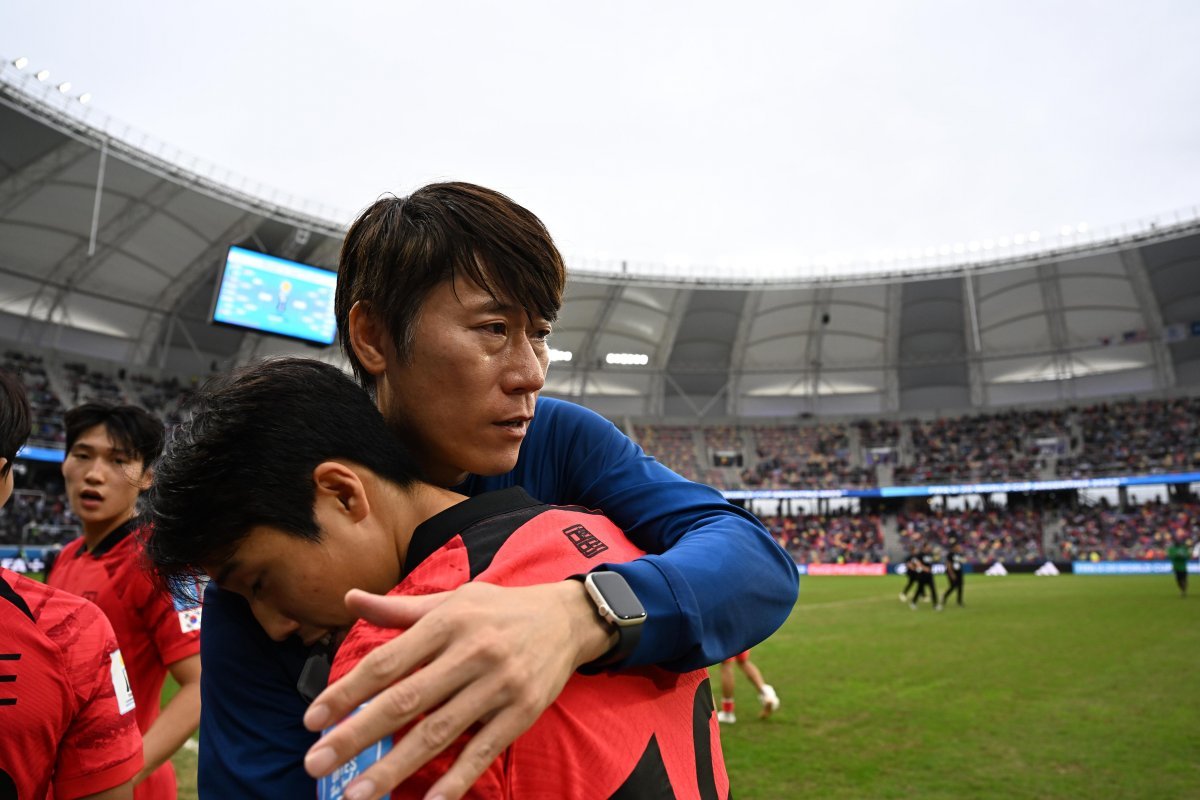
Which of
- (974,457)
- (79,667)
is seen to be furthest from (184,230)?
(974,457)

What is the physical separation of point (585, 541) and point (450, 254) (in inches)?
27.0

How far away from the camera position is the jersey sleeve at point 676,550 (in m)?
1.21

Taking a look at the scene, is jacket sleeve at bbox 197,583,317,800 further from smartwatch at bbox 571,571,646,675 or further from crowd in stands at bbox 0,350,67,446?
crowd in stands at bbox 0,350,67,446

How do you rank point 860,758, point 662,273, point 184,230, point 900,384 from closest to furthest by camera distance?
1. point 860,758
2. point 184,230
3. point 662,273
4. point 900,384

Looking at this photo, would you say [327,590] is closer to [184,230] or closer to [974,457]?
[184,230]

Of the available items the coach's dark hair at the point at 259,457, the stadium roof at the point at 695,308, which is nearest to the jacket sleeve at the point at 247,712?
the coach's dark hair at the point at 259,457

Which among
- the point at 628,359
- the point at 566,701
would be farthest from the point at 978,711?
the point at 628,359

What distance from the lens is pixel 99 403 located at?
4180mm

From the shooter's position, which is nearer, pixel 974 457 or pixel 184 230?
pixel 184 230

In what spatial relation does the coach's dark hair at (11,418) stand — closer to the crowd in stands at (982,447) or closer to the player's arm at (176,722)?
the player's arm at (176,722)

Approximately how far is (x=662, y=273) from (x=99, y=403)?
3754 centimetres

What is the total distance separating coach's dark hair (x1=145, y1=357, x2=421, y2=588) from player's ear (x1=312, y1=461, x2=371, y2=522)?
17 mm

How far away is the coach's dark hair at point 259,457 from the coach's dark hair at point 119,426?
304 cm

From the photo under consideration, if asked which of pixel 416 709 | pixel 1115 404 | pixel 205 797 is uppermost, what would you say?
pixel 1115 404
